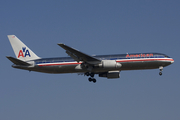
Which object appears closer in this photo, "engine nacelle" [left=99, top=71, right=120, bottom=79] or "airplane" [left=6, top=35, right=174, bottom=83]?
"airplane" [left=6, top=35, right=174, bottom=83]

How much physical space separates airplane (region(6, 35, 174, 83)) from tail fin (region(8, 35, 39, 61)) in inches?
97.5

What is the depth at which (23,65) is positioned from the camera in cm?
5656

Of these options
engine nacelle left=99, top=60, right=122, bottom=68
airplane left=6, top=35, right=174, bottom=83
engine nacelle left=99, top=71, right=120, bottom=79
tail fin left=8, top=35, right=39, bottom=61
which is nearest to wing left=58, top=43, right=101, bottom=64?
airplane left=6, top=35, right=174, bottom=83

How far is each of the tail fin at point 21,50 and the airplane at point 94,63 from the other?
248 cm

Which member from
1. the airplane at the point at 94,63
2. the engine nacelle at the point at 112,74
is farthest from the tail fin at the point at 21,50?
the engine nacelle at the point at 112,74

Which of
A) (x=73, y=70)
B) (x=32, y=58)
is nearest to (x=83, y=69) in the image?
(x=73, y=70)

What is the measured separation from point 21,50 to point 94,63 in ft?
53.1

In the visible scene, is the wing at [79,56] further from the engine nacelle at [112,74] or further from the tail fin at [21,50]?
the tail fin at [21,50]

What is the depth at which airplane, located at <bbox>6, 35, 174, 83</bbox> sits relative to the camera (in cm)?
5488

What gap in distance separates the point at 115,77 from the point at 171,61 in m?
11.1

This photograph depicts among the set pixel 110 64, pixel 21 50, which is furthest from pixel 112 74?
pixel 21 50

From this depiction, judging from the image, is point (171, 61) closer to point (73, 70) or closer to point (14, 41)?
point (73, 70)

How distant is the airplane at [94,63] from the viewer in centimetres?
5488

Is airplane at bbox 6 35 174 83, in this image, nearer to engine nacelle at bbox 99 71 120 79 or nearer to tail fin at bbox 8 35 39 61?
engine nacelle at bbox 99 71 120 79
